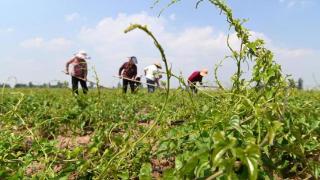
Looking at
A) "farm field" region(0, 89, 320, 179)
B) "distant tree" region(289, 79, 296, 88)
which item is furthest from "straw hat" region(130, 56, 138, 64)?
"distant tree" region(289, 79, 296, 88)

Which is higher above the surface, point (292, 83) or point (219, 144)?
point (292, 83)

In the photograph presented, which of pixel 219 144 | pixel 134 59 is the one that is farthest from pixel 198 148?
pixel 134 59

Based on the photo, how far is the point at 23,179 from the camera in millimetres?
2783

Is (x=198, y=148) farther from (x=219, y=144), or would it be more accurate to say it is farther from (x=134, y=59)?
(x=134, y=59)

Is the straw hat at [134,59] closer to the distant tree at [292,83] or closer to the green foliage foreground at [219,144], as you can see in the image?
the green foliage foreground at [219,144]

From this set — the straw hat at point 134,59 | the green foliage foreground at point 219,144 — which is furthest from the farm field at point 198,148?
the straw hat at point 134,59

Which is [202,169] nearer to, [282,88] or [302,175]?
[282,88]

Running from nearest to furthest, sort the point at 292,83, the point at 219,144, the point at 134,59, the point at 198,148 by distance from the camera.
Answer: the point at 219,144 < the point at 198,148 < the point at 292,83 < the point at 134,59

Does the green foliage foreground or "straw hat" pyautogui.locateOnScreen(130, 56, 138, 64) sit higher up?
"straw hat" pyautogui.locateOnScreen(130, 56, 138, 64)

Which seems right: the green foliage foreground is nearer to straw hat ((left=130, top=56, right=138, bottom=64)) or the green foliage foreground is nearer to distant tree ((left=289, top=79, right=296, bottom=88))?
distant tree ((left=289, top=79, right=296, bottom=88))

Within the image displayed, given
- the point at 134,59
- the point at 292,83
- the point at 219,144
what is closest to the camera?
the point at 219,144

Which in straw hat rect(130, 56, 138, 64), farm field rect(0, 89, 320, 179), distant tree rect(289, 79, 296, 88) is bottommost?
farm field rect(0, 89, 320, 179)

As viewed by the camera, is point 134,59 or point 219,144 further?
point 134,59

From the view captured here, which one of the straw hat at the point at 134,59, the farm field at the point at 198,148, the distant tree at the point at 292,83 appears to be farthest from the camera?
the straw hat at the point at 134,59
